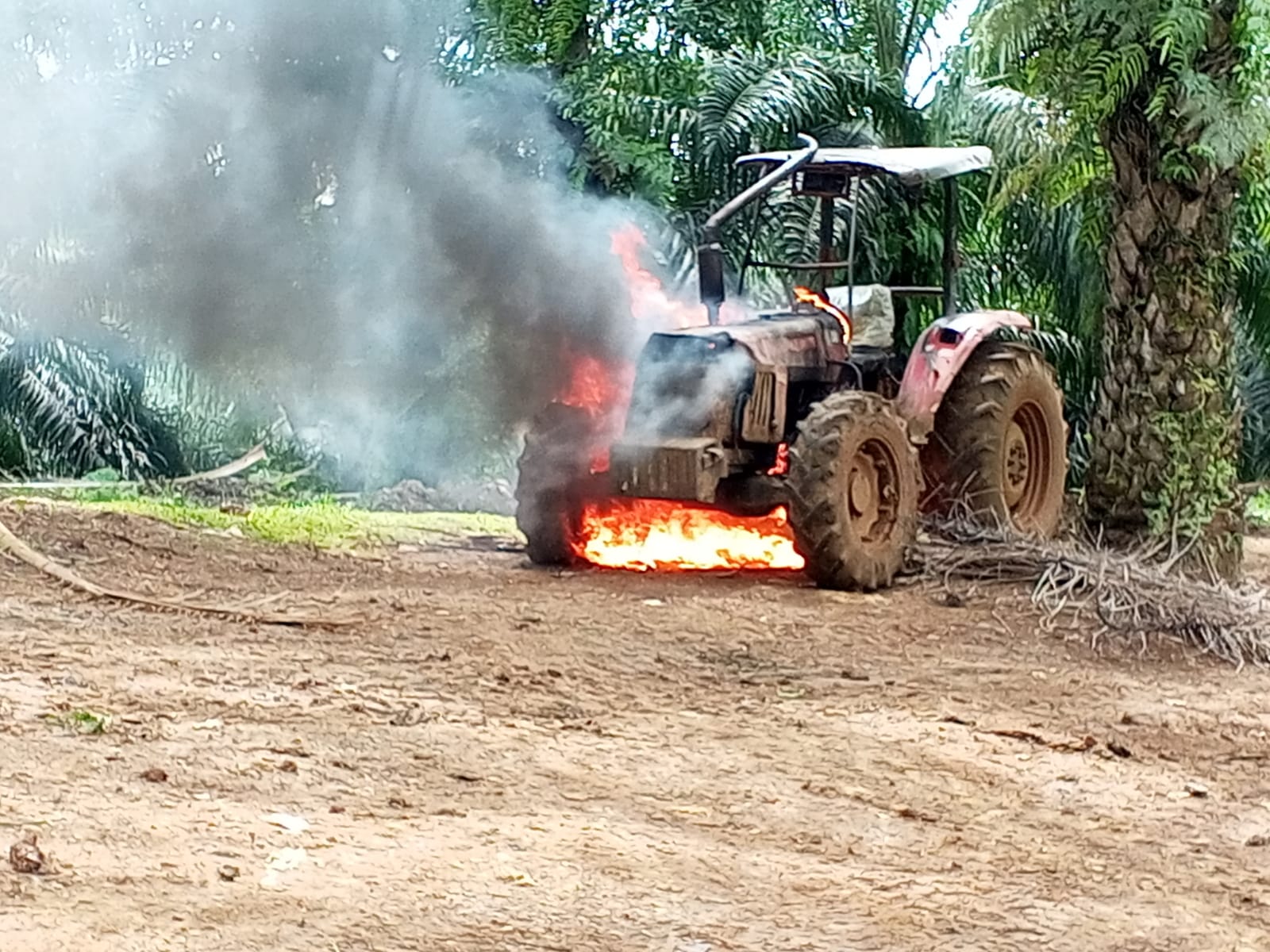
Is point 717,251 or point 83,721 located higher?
point 717,251

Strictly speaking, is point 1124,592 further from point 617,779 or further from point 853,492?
point 617,779

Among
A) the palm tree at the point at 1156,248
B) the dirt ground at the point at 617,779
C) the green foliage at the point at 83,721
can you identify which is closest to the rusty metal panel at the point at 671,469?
the dirt ground at the point at 617,779

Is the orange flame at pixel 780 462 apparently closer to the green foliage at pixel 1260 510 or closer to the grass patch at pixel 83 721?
the grass patch at pixel 83 721

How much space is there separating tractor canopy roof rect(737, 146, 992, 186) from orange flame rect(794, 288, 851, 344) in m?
0.69

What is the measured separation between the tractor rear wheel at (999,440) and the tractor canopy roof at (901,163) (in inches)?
44.4

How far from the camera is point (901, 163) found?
985 centimetres

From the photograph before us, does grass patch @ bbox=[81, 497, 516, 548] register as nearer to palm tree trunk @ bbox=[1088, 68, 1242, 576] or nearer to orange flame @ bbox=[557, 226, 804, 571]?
orange flame @ bbox=[557, 226, 804, 571]

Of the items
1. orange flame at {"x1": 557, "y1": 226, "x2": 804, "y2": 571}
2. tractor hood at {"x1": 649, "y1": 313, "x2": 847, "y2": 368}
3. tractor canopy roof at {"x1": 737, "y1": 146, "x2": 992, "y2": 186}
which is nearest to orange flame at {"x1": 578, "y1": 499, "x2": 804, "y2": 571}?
orange flame at {"x1": 557, "y1": 226, "x2": 804, "y2": 571}

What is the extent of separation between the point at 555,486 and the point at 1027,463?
117 inches

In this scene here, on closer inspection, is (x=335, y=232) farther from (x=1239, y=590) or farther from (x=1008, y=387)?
(x=1239, y=590)

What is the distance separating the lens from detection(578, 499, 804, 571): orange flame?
978cm

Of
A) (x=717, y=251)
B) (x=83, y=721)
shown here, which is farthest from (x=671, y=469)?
(x=83, y=721)

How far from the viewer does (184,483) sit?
14062mm

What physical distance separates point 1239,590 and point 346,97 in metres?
6.01
